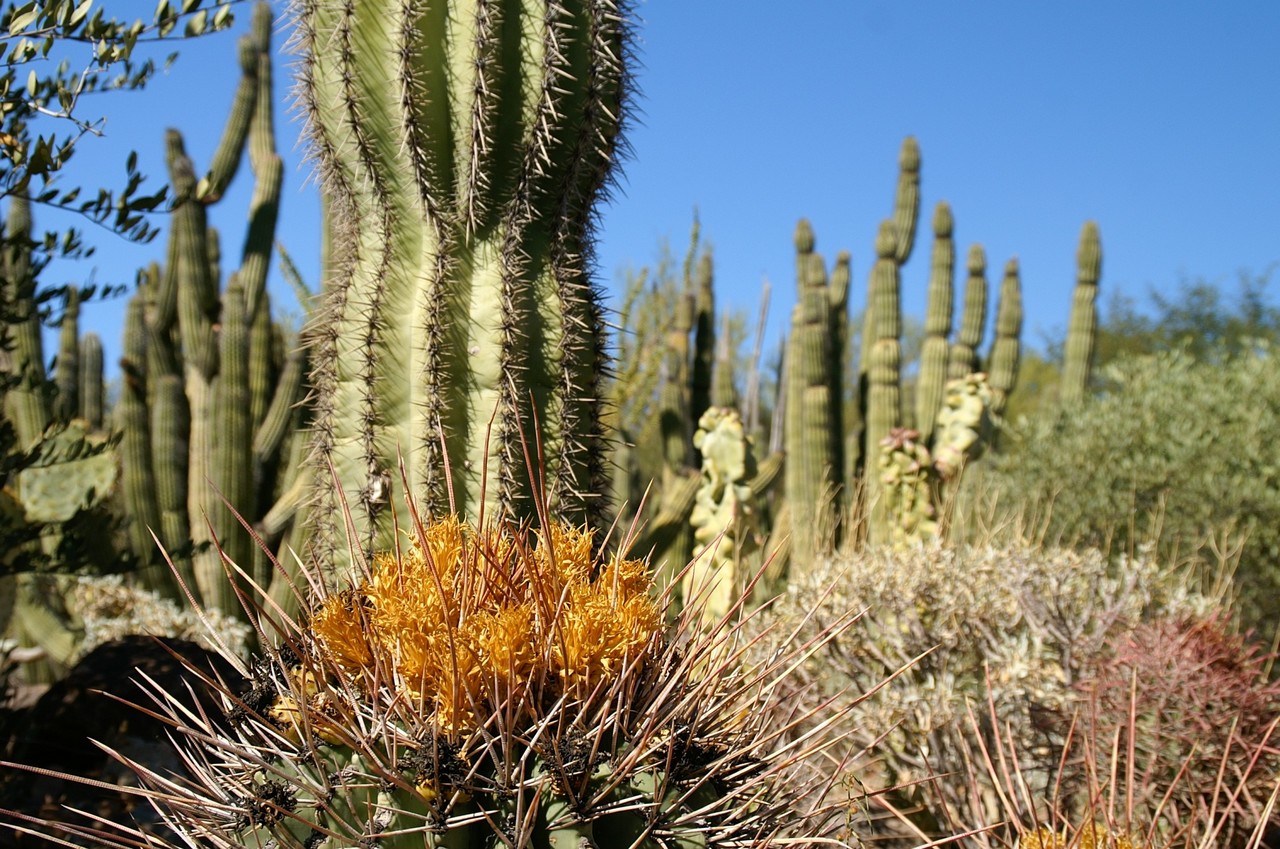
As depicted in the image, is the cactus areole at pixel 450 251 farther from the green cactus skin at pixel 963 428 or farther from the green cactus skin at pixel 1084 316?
the green cactus skin at pixel 1084 316

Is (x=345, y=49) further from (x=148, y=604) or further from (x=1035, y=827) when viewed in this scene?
(x=148, y=604)

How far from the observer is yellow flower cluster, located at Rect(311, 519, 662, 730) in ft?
5.12

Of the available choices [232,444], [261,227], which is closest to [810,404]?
[232,444]

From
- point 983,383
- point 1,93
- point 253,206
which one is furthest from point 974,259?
point 1,93

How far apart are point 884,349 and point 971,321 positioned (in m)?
2.03

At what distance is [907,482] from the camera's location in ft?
21.2

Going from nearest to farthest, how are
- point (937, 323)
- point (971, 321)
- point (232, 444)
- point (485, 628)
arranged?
point (485, 628) → point (232, 444) → point (937, 323) → point (971, 321)

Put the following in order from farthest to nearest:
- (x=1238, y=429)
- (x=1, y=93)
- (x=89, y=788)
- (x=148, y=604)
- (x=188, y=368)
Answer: (x=188, y=368) → (x=1238, y=429) → (x=148, y=604) → (x=89, y=788) → (x=1, y=93)

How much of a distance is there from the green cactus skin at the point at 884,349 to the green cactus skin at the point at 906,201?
0.52 ft

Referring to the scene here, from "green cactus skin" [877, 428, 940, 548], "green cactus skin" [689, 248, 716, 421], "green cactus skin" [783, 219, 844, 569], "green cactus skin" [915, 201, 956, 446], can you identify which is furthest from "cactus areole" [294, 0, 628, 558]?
"green cactus skin" [915, 201, 956, 446]

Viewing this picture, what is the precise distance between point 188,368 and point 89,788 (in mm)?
5493

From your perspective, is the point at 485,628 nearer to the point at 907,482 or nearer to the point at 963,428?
the point at 907,482

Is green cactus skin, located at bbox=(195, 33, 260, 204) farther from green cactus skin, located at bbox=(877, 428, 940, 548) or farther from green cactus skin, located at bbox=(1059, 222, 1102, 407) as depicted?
green cactus skin, located at bbox=(1059, 222, 1102, 407)

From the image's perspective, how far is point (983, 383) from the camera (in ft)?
25.9
